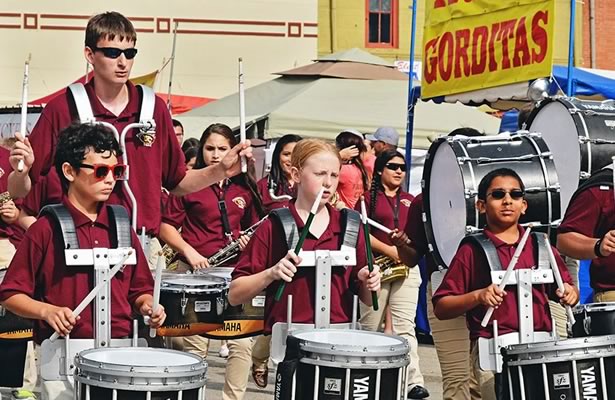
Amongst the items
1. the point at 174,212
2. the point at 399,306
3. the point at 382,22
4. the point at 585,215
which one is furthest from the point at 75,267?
the point at 382,22

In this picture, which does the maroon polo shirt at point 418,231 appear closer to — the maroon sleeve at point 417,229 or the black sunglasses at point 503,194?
the maroon sleeve at point 417,229

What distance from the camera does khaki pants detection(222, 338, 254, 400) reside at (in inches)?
295

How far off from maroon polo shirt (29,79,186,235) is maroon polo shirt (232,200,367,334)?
597 millimetres

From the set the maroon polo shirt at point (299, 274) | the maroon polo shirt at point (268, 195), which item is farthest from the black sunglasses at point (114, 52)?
the maroon polo shirt at point (268, 195)

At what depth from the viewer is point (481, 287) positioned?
5867mm

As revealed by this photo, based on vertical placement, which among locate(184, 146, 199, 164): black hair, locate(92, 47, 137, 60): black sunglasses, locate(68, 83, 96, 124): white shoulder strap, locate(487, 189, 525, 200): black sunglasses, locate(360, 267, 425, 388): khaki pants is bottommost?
locate(360, 267, 425, 388): khaki pants

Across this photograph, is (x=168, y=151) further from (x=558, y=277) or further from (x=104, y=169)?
(x=558, y=277)

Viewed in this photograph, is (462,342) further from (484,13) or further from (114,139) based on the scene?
(484,13)

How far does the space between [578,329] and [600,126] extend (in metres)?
2.30

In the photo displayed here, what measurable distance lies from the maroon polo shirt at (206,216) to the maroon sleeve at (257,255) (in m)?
2.87

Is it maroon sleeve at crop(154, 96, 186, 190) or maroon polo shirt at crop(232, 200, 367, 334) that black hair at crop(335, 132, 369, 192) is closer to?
maroon sleeve at crop(154, 96, 186, 190)

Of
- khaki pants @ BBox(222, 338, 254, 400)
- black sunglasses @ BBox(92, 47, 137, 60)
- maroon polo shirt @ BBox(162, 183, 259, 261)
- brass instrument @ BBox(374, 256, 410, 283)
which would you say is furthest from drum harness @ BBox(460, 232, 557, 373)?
brass instrument @ BBox(374, 256, 410, 283)

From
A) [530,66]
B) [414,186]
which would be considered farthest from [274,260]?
[414,186]

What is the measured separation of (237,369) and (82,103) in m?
2.31
